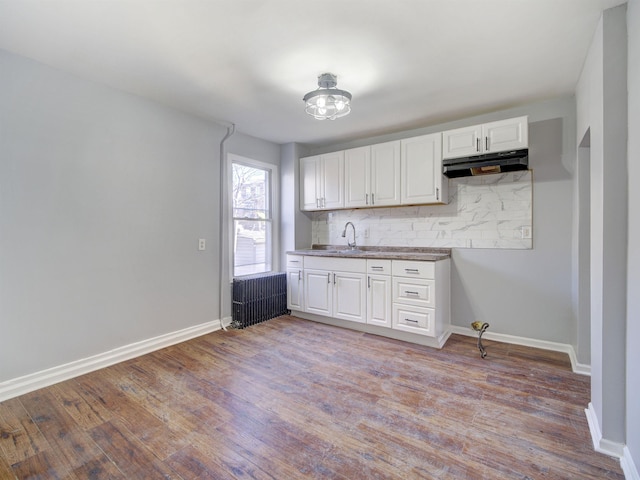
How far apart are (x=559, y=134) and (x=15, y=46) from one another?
4417mm

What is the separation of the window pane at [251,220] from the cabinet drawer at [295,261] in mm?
366

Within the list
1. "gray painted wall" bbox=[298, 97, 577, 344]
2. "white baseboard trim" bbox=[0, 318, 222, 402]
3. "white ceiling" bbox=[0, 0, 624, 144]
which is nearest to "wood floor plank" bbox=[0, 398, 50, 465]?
"white baseboard trim" bbox=[0, 318, 222, 402]

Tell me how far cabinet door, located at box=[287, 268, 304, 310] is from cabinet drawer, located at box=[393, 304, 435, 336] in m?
1.29

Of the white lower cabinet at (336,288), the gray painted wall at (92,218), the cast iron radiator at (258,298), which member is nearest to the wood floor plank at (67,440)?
the gray painted wall at (92,218)

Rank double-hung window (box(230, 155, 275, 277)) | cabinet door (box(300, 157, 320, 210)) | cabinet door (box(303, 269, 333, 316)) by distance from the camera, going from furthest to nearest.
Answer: cabinet door (box(300, 157, 320, 210))
double-hung window (box(230, 155, 275, 277))
cabinet door (box(303, 269, 333, 316))

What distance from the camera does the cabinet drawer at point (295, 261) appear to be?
4031 millimetres

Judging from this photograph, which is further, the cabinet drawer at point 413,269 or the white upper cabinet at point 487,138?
the cabinet drawer at point 413,269

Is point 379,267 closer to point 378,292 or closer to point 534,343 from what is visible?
point 378,292

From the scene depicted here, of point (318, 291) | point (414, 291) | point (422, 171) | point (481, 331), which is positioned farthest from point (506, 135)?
point (318, 291)

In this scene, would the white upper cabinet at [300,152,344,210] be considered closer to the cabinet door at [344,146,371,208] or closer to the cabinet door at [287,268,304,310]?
the cabinet door at [344,146,371,208]

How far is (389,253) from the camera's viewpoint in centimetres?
356

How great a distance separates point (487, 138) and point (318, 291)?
96.8 inches

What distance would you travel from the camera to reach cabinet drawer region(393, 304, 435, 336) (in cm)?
304

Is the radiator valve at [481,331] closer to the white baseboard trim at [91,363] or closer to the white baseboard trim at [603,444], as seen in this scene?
the white baseboard trim at [603,444]
